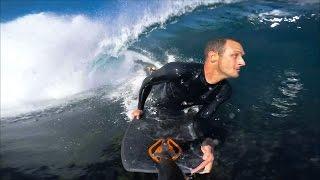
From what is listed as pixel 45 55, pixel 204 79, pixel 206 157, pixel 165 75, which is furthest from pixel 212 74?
pixel 45 55

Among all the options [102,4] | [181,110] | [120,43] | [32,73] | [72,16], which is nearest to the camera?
[181,110]

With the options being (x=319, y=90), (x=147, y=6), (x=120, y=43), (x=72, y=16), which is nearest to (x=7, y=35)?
(x=72, y=16)

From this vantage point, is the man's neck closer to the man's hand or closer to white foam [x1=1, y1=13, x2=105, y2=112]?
the man's hand

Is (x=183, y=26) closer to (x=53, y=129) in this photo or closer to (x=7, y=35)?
(x=7, y=35)

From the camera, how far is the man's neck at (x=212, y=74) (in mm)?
5750

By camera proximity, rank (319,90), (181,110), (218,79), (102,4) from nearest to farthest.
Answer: (218,79), (181,110), (319,90), (102,4)

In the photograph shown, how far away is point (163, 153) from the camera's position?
19.4 ft

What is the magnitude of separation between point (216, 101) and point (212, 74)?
53cm

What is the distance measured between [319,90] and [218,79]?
3.89 meters

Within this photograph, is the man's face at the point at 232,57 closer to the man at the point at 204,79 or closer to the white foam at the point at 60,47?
the man at the point at 204,79

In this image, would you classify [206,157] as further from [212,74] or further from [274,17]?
[274,17]

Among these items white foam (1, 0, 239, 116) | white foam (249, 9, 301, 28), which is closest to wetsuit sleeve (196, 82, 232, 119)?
white foam (1, 0, 239, 116)

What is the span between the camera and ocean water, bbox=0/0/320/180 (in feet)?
22.6

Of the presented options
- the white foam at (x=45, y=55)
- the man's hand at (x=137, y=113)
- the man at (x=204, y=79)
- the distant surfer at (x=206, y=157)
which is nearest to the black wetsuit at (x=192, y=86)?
the man at (x=204, y=79)
